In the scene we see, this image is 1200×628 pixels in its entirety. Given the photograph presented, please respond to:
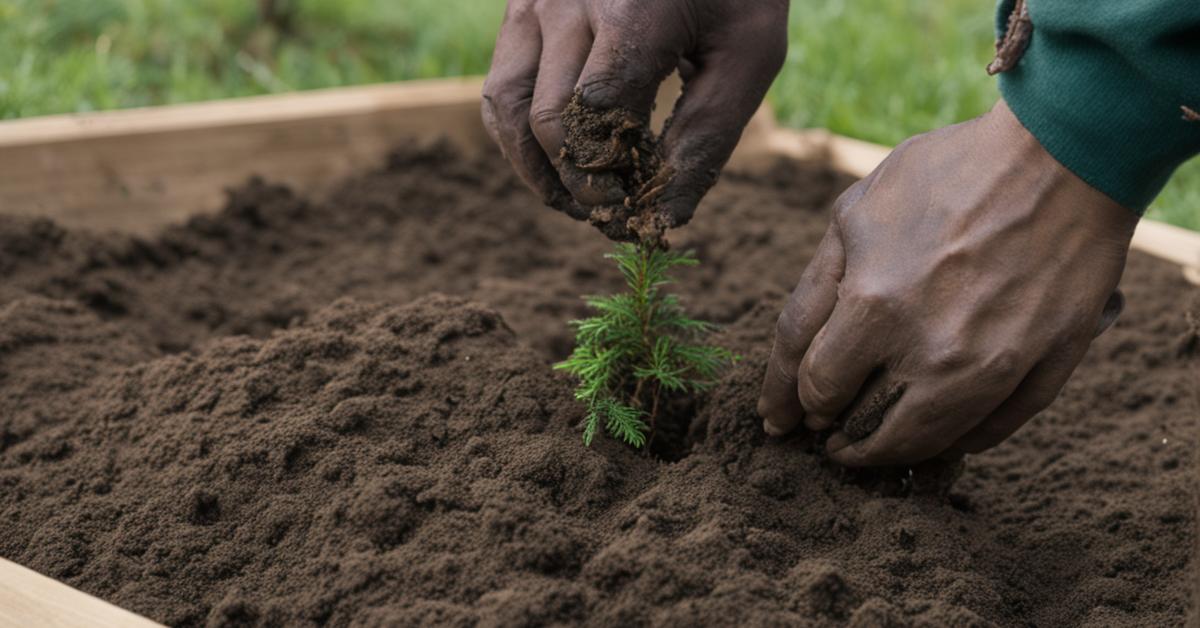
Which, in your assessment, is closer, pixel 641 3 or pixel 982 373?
pixel 982 373

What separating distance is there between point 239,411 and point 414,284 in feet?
4.22

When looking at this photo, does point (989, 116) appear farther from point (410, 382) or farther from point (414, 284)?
point (414, 284)

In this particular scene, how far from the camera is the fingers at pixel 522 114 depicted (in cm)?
240

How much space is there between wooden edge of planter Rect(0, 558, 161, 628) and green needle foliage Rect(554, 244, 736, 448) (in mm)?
880

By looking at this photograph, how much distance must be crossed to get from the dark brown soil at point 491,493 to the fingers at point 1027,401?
6.6 inches

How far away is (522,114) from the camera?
7.86 feet

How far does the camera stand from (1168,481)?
266cm

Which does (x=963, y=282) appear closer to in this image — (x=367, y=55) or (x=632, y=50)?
(x=632, y=50)

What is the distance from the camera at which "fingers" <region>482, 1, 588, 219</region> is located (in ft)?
7.88

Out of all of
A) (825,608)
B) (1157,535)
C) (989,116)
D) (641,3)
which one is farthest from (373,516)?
(1157,535)

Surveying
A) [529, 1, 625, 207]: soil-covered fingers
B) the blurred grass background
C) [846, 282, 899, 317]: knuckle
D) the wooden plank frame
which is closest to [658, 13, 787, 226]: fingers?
[529, 1, 625, 207]: soil-covered fingers

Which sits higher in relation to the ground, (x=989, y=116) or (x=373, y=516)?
(x=989, y=116)

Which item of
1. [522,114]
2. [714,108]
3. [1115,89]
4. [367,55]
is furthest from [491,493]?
[367,55]

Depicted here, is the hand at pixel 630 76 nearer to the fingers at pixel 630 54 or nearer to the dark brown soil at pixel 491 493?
the fingers at pixel 630 54
